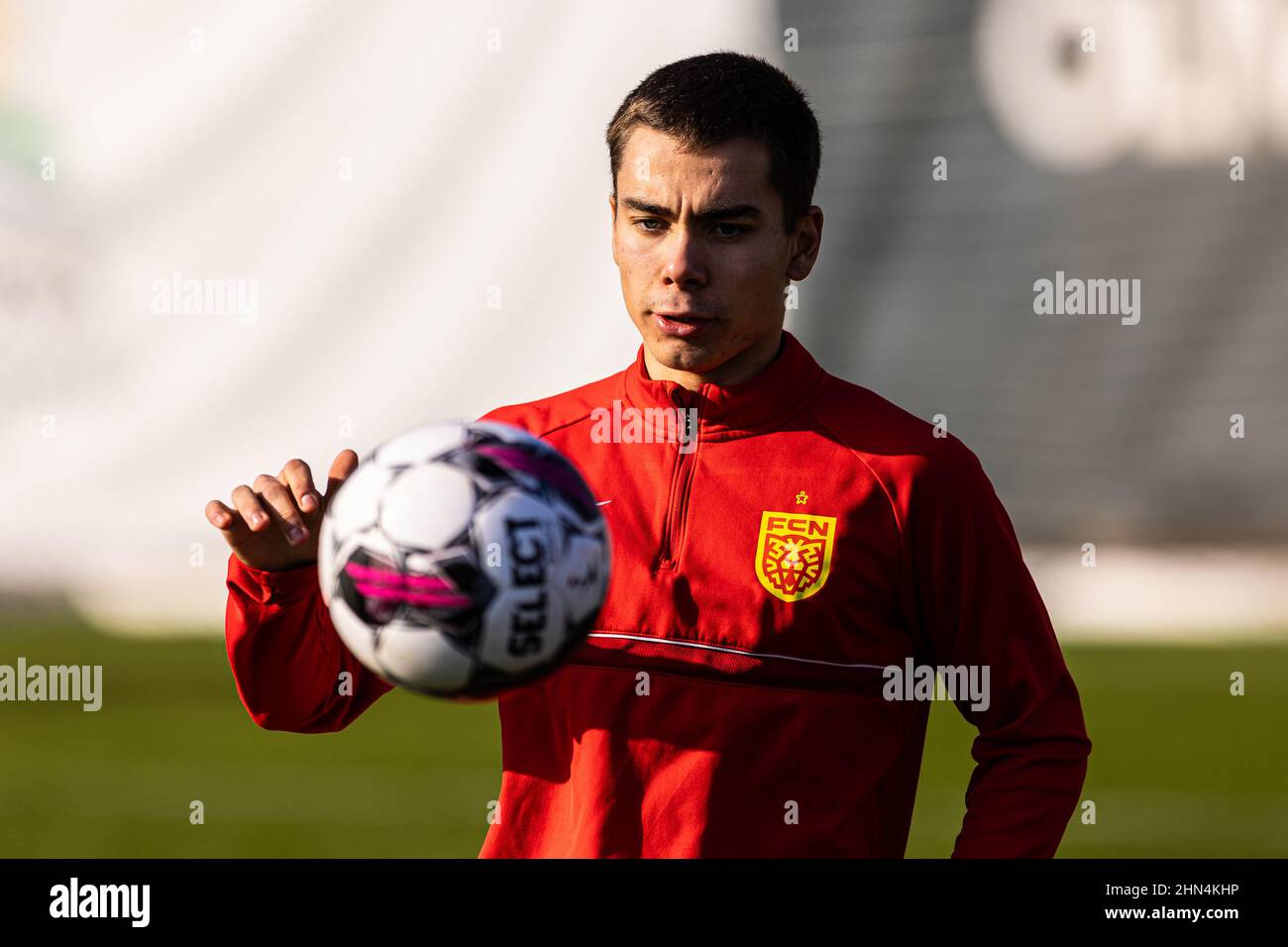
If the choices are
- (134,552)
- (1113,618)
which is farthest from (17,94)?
(1113,618)

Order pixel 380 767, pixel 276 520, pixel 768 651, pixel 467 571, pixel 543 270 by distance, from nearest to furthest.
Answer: pixel 467 571, pixel 768 651, pixel 276 520, pixel 543 270, pixel 380 767

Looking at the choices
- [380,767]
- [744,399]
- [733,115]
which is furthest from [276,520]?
[380,767]

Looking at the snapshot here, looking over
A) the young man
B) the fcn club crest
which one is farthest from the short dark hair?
the fcn club crest

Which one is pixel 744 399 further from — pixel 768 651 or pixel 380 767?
pixel 380 767

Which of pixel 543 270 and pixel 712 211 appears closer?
pixel 712 211

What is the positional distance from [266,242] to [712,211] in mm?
5174

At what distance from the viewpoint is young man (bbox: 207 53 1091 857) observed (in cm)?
262

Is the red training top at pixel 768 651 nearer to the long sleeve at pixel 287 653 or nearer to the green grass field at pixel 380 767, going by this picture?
the long sleeve at pixel 287 653

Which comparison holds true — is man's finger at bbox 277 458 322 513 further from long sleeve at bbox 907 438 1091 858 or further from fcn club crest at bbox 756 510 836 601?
long sleeve at bbox 907 438 1091 858

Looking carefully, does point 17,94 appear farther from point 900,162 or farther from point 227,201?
point 900,162

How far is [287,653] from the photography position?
2.83 metres

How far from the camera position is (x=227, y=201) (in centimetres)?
751

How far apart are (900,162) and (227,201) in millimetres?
3289

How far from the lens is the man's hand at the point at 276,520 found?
272cm
